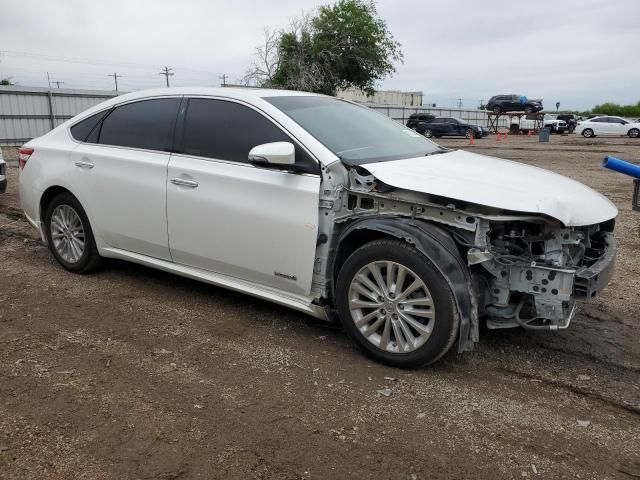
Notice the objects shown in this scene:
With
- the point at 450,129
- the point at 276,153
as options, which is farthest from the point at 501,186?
the point at 450,129

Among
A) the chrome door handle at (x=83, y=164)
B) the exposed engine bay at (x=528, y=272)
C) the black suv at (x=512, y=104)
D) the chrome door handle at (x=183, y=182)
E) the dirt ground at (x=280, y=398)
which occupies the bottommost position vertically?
the dirt ground at (x=280, y=398)

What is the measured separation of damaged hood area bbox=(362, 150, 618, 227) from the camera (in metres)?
3.18

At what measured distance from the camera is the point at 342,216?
3.62 meters

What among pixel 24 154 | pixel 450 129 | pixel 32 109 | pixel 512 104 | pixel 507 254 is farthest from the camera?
pixel 512 104

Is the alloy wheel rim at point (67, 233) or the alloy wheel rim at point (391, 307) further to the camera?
the alloy wheel rim at point (67, 233)

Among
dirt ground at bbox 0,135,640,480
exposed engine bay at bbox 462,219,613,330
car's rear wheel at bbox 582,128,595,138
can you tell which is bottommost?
dirt ground at bbox 0,135,640,480

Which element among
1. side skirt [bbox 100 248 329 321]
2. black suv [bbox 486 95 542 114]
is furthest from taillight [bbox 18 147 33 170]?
black suv [bbox 486 95 542 114]

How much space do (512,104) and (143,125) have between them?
147 feet

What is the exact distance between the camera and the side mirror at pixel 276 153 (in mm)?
3586

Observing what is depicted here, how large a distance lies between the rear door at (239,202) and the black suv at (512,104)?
1758 inches

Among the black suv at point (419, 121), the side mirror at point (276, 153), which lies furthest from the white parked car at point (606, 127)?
the side mirror at point (276, 153)

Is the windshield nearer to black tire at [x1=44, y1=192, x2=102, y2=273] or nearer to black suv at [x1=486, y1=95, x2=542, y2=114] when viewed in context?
black tire at [x1=44, y1=192, x2=102, y2=273]

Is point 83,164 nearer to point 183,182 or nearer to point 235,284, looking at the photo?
point 183,182

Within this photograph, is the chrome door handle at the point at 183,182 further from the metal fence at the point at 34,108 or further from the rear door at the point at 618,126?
the rear door at the point at 618,126
